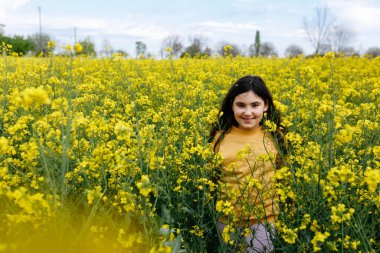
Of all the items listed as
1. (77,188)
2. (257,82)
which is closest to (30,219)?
(77,188)

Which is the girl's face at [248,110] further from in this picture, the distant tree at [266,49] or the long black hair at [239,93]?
the distant tree at [266,49]

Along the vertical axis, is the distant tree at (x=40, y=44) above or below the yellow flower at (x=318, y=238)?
above

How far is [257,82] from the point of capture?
335 centimetres

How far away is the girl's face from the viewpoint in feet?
10.6

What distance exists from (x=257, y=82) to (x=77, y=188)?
5.18 ft

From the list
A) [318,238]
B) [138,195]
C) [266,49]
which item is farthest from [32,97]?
[266,49]

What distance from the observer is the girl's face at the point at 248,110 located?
3.24m

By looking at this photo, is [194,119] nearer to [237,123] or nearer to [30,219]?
[237,123]

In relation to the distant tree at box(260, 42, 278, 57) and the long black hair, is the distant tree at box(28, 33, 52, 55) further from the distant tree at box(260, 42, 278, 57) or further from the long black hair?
the long black hair

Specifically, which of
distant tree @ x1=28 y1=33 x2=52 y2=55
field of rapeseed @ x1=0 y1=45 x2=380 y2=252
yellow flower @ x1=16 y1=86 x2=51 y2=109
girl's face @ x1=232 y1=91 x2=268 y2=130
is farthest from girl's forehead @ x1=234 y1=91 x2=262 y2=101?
distant tree @ x1=28 y1=33 x2=52 y2=55

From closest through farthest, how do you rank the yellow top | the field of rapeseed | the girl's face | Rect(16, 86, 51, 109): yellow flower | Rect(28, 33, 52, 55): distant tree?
Rect(16, 86, 51, 109): yellow flower, the field of rapeseed, the yellow top, the girl's face, Rect(28, 33, 52, 55): distant tree

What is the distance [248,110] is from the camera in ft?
10.6

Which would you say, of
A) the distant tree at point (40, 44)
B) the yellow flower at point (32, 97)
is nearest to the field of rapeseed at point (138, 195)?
the yellow flower at point (32, 97)

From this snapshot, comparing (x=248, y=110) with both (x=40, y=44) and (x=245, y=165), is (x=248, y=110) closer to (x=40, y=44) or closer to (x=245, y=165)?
(x=245, y=165)
